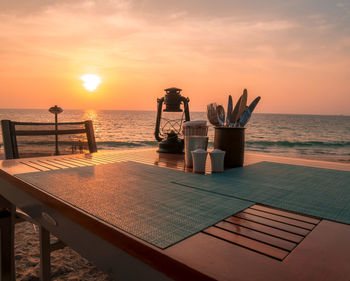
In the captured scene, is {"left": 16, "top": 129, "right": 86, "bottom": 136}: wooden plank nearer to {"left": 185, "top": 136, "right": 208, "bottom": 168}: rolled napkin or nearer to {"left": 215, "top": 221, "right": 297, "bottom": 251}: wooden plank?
{"left": 185, "top": 136, "right": 208, "bottom": 168}: rolled napkin

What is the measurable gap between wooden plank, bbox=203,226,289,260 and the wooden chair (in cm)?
107

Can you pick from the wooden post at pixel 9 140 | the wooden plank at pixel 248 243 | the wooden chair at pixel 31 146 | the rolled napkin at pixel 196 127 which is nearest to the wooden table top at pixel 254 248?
the wooden plank at pixel 248 243

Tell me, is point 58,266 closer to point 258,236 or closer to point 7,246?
point 7,246

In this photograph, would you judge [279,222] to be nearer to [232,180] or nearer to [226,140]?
[232,180]

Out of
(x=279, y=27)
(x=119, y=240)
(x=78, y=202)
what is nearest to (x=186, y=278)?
(x=119, y=240)

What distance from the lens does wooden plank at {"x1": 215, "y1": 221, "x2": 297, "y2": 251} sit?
1.43 feet

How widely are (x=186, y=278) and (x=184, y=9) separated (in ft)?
20.1

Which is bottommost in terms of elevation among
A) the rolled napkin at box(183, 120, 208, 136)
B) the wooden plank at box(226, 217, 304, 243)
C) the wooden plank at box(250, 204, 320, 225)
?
the wooden plank at box(250, 204, 320, 225)

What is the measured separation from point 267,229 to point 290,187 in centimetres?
37

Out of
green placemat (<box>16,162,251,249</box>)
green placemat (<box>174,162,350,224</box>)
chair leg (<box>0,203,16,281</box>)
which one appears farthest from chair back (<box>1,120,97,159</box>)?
green placemat (<box>174,162,350,224</box>)

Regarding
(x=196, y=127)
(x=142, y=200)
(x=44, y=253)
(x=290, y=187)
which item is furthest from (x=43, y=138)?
(x=290, y=187)

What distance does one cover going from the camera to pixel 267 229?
50 cm

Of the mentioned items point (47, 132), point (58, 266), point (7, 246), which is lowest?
point (58, 266)

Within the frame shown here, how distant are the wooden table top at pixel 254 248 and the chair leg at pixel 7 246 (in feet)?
3.31
